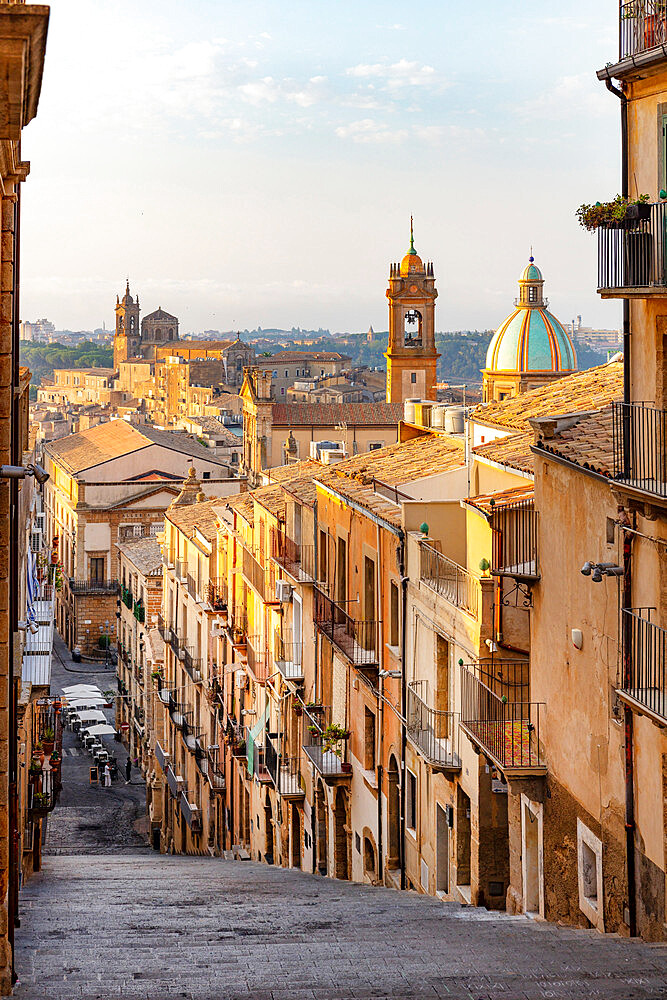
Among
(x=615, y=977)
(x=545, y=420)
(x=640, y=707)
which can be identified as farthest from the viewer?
(x=545, y=420)

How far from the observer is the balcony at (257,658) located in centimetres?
3147

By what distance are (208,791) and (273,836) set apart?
7444 millimetres

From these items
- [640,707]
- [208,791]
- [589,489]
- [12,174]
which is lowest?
[208,791]

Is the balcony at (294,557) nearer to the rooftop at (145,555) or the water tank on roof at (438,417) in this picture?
the water tank on roof at (438,417)

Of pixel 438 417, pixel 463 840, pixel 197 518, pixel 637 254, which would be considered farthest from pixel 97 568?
pixel 637 254

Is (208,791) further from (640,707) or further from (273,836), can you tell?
(640,707)

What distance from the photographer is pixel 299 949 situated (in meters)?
13.9

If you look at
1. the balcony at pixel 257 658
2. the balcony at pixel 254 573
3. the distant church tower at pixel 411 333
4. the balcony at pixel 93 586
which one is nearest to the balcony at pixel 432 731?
Answer: the balcony at pixel 257 658

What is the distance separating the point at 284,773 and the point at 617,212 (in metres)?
17.9

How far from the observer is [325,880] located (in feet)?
78.9

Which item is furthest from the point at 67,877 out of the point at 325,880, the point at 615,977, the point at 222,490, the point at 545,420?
the point at 222,490

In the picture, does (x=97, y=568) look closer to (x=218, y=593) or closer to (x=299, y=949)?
(x=218, y=593)

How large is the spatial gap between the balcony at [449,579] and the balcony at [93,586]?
5518 cm

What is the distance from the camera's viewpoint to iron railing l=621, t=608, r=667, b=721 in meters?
13.0
